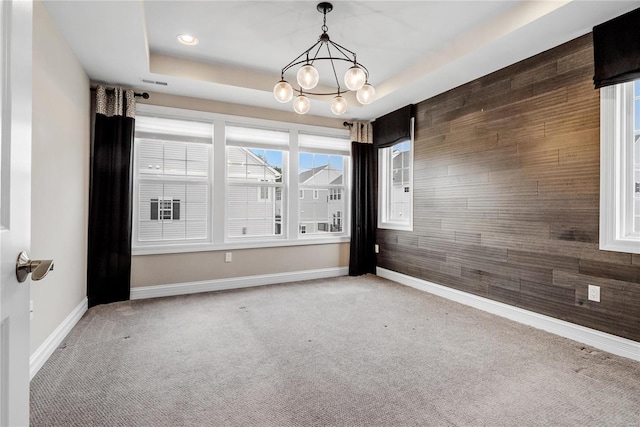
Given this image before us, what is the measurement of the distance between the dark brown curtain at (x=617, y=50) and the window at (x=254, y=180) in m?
3.37

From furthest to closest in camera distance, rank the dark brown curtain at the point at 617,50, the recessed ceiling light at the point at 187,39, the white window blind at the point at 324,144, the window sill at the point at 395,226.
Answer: the white window blind at the point at 324,144 < the window sill at the point at 395,226 < the recessed ceiling light at the point at 187,39 < the dark brown curtain at the point at 617,50

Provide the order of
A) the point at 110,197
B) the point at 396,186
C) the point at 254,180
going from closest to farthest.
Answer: the point at 110,197 → the point at 254,180 → the point at 396,186

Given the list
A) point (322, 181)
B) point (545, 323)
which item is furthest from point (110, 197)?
point (545, 323)

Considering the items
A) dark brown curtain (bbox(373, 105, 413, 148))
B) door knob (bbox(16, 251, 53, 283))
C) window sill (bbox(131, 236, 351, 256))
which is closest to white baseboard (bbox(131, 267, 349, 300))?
window sill (bbox(131, 236, 351, 256))

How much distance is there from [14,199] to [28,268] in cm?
16

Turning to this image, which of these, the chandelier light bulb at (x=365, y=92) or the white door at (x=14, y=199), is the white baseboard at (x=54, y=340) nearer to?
the white door at (x=14, y=199)

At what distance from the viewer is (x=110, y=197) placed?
355cm

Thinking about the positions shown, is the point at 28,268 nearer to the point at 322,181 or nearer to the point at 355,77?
the point at 355,77

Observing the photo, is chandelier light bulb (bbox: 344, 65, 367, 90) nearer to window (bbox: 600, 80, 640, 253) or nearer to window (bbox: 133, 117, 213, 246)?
window (bbox: 600, 80, 640, 253)

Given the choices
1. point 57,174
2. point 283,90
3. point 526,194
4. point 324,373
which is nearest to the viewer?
point 324,373

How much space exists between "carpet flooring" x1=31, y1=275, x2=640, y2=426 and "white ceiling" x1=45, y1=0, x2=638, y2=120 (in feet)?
7.96

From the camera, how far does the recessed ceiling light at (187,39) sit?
3.00 meters

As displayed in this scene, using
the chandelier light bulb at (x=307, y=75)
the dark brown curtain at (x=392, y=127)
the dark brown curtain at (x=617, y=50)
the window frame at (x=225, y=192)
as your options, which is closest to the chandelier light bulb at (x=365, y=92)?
the chandelier light bulb at (x=307, y=75)

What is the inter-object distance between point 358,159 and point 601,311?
3284 millimetres
